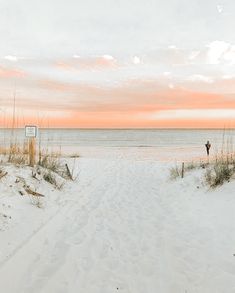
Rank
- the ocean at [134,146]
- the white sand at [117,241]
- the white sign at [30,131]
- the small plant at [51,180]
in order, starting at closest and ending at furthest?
the white sand at [117,241] < the small plant at [51,180] < the white sign at [30,131] < the ocean at [134,146]

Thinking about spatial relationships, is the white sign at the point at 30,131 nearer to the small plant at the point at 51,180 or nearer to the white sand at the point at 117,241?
the small plant at the point at 51,180

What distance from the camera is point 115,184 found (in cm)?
1115

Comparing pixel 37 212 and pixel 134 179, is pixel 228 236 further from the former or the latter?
pixel 134 179

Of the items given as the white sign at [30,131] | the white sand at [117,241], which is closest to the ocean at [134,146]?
the white sign at [30,131]

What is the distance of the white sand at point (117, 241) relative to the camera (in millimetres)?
4129

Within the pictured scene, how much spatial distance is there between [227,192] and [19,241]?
192 inches

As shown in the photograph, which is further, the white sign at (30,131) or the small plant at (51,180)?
the white sign at (30,131)

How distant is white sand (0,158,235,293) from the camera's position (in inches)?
163

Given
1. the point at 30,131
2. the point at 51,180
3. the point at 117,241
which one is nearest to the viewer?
the point at 117,241

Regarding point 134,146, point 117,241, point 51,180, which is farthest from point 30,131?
point 134,146

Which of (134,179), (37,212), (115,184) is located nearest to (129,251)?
(37,212)

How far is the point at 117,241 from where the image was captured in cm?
559

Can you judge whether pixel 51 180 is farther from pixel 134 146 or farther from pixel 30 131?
pixel 134 146

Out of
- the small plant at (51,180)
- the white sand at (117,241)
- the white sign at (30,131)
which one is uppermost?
the white sign at (30,131)
